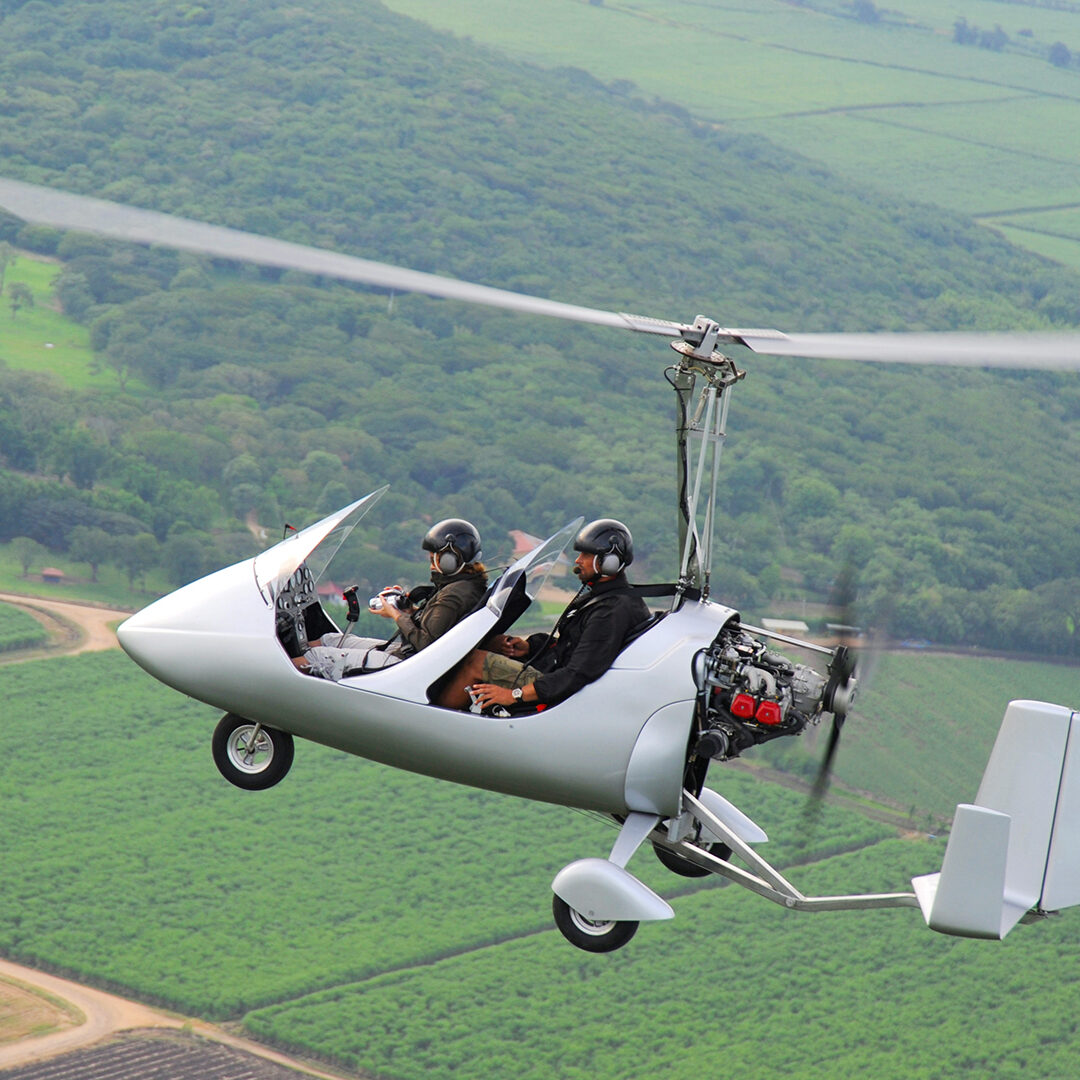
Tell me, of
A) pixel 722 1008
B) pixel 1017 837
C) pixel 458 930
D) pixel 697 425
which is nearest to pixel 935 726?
pixel 722 1008

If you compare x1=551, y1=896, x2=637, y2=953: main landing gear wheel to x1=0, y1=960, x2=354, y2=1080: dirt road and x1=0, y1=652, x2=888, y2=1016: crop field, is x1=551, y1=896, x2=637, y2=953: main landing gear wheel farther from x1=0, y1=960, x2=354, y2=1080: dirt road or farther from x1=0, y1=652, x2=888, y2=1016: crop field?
x1=0, y1=652, x2=888, y2=1016: crop field

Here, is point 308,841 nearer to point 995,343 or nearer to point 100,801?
point 100,801

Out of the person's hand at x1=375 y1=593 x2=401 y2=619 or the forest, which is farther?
the forest

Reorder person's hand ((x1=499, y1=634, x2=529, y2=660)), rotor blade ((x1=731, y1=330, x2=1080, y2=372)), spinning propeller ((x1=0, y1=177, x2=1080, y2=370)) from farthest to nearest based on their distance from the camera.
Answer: person's hand ((x1=499, y1=634, x2=529, y2=660)) < spinning propeller ((x1=0, y1=177, x2=1080, y2=370)) < rotor blade ((x1=731, y1=330, x2=1080, y2=372))

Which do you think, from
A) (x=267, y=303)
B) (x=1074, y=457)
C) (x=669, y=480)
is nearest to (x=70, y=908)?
(x=669, y=480)

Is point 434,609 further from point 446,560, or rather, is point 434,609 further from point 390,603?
point 390,603

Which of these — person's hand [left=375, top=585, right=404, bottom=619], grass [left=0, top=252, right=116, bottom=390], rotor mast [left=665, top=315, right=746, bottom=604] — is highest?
rotor mast [left=665, top=315, right=746, bottom=604]

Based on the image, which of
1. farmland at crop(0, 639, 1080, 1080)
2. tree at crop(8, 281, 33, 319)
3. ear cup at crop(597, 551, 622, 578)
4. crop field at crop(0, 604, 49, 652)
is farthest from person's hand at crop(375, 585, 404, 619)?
tree at crop(8, 281, 33, 319)
